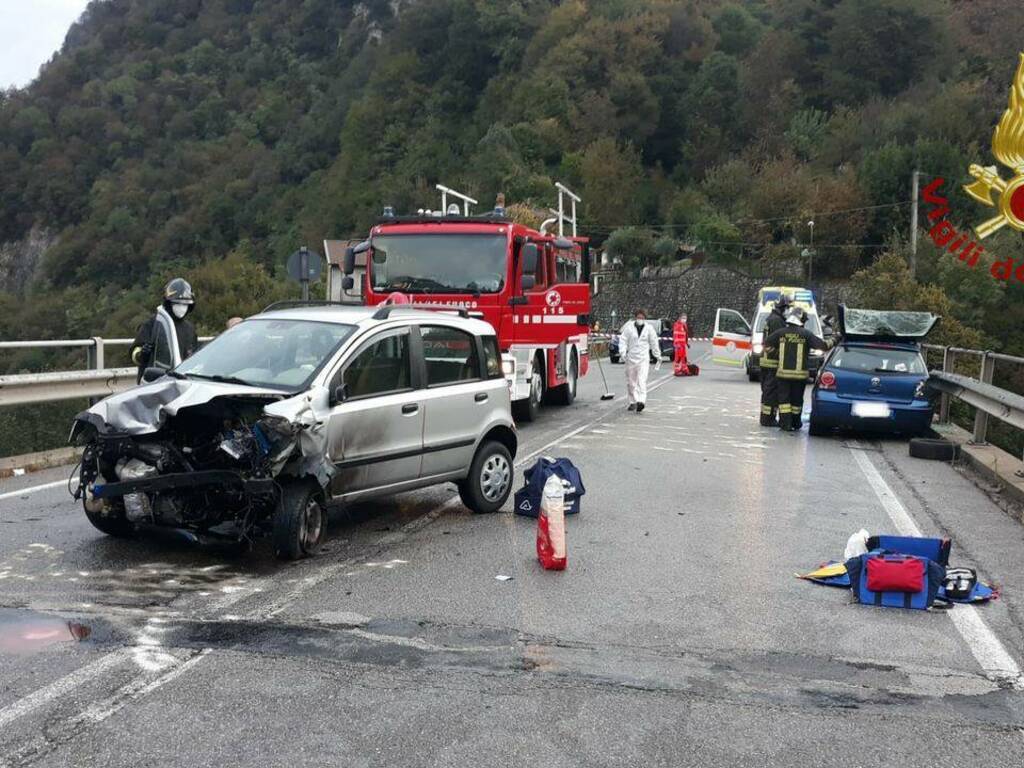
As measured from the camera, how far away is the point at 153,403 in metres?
6.91

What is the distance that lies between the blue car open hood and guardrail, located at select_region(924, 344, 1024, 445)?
2.11 ft

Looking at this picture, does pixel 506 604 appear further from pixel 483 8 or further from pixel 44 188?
pixel 44 188

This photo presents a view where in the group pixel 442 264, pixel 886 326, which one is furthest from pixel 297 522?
pixel 886 326

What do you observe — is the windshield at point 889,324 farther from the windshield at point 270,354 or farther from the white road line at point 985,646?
the windshield at point 270,354

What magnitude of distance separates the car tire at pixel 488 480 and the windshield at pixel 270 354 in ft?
5.52

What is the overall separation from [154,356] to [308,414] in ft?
11.1

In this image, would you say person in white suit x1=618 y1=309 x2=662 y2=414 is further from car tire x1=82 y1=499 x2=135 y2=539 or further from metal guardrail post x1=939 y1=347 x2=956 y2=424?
car tire x1=82 y1=499 x2=135 y2=539

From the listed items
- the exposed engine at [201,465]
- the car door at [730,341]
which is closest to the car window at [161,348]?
the exposed engine at [201,465]

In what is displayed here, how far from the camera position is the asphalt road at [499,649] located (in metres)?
4.10

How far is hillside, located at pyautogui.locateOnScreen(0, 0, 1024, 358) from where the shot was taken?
64.8m

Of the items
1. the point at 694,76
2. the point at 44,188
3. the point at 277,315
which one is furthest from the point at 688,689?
the point at 44,188

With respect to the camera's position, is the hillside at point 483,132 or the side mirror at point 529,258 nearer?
the side mirror at point 529,258

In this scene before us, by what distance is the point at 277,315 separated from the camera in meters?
8.29

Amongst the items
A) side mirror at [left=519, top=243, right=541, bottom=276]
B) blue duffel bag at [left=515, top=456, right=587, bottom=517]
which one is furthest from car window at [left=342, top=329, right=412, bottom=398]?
side mirror at [left=519, top=243, right=541, bottom=276]
